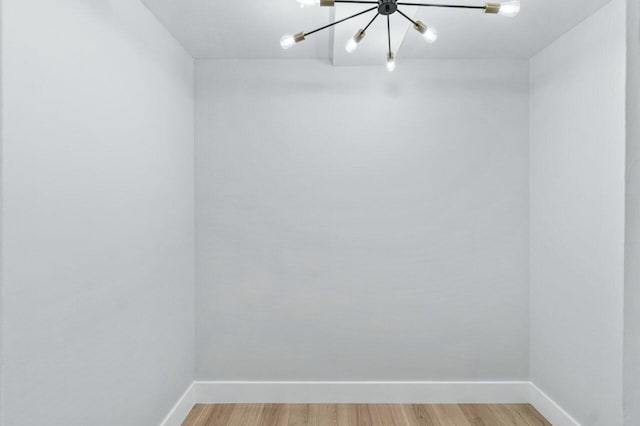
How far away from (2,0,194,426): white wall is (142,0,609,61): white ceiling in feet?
0.89

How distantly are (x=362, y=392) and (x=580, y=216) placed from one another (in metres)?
1.97

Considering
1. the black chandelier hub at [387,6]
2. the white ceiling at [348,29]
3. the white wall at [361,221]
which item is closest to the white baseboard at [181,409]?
the white wall at [361,221]

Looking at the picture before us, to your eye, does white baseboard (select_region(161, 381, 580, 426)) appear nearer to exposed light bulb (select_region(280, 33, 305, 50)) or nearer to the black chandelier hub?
exposed light bulb (select_region(280, 33, 305, 50))

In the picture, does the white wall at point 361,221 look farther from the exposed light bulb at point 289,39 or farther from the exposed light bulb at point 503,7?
the exposed light bulb at point 503,7

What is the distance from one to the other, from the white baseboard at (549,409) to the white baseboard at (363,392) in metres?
0.05

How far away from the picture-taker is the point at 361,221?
319cm

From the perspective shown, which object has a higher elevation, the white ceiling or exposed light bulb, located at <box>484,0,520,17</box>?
the white ceiling

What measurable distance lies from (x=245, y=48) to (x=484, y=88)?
1.83 metres

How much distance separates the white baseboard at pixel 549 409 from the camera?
2.69 metres

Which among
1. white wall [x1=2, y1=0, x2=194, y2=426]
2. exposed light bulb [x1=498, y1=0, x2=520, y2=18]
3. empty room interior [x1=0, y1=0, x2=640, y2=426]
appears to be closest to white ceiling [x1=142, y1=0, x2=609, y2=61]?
Result: empty room interior [x1=0, y1=0, x2=640, y2=426]

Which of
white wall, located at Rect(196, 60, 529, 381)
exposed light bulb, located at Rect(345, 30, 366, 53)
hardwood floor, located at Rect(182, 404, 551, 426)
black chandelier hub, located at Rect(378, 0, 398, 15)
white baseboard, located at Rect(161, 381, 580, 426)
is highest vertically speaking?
black chandelier hub, located at Rect(378, 0, 398, 15)

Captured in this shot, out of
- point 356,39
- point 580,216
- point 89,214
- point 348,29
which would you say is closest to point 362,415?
point 580,216

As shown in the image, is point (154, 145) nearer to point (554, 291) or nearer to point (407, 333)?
point (407, 333)

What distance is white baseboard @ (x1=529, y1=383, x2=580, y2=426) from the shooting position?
8.81 feet
